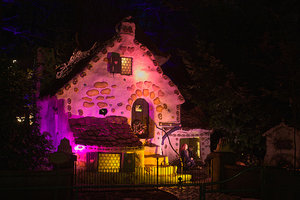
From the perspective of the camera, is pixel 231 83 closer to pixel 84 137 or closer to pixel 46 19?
pixel 84 137

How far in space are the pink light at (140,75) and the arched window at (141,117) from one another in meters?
1.57

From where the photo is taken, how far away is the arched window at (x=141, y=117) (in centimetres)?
1962

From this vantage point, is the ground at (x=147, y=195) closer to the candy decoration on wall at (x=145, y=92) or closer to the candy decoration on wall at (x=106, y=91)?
the candy decoration on wall at (x=106, y=91)

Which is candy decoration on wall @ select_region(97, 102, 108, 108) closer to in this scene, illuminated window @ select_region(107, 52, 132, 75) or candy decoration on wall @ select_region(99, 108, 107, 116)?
candy decoration on wall @ select_region(99, 108, 107, 116)

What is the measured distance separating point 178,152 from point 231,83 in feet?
16.9

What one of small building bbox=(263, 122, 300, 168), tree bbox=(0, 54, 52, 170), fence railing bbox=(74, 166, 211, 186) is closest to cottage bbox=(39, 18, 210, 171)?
fence railing bbox=(74, 166, 211, 186)

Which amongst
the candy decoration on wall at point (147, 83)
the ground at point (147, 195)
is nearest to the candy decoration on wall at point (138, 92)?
the candy decoration on wall at point (147, 83)

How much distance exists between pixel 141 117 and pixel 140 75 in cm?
259

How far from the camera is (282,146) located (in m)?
13.0

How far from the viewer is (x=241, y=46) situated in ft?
69.9

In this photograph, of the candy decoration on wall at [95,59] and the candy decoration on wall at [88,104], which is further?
the candy decoration on wall at [95,59]

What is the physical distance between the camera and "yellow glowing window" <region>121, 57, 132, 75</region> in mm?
18422

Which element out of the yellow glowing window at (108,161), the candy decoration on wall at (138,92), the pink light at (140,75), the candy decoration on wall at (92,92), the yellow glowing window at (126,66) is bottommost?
the yellow glowing window at (108,161)

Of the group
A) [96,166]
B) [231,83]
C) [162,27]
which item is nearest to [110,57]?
[96,166]
